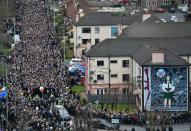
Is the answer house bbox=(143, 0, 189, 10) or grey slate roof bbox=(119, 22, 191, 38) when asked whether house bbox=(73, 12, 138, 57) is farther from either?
house bbox=(143, 0, 189, 10)

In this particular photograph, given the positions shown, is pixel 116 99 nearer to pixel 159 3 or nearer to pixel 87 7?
pixel 87 7

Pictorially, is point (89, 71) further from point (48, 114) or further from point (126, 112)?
point (48, 114)

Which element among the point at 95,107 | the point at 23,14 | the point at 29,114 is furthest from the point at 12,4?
the point at 29,114

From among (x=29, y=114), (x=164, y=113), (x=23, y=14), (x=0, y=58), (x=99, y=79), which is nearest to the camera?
(x=29, y=114)

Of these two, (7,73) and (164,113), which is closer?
(164,113)

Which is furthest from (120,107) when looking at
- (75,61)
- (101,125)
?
(75,61)

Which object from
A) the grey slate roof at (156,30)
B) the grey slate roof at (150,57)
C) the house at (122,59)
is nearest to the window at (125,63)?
the house at (122,59)
